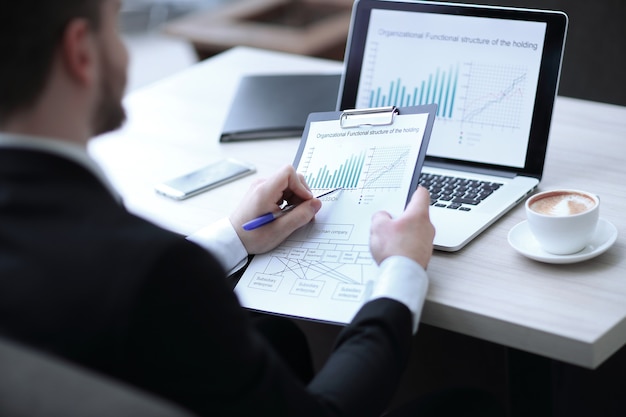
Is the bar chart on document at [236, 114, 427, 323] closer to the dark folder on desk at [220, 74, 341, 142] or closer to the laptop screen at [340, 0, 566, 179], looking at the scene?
the laptop screen at [340, 0, 566, 179]

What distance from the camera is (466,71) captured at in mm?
1382

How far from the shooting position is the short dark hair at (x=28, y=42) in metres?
0.77

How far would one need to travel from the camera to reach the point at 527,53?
1.33m

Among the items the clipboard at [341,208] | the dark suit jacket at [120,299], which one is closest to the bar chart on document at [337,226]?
the clipboard at [341,208]

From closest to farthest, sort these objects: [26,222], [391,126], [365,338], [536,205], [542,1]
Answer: [26,222]
[365,338]
[536,205]
[391,126]
[542,1]

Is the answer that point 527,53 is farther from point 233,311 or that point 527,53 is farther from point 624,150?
point 233,311

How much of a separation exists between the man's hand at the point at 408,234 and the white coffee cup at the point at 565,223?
140 mm

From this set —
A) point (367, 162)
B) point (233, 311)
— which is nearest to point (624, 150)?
point (367, 162)

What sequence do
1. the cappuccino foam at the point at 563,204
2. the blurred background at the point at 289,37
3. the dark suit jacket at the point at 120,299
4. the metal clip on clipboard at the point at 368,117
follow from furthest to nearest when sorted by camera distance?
the blurred background at the point at 289,37
the metal clip on clipboard at the point at 368,117
the cappuccino foam at the point at 563,204
the dark suit jacket at the point at 120,299

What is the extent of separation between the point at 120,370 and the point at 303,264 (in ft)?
1.44

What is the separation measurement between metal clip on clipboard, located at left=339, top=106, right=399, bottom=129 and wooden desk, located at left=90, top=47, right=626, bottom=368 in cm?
21

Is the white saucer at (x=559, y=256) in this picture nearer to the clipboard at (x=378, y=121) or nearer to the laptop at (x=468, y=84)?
the laptop at (x=468, y=84)

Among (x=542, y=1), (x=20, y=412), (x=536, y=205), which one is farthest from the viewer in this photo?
(x=542, y=1)

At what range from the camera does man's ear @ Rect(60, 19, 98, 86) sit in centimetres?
81
